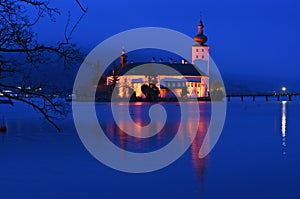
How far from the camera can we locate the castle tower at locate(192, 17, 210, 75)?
10338cm

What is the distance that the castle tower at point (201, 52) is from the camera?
103375 mm

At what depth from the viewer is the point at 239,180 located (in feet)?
31.5

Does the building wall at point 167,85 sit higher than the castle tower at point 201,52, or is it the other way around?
the castle tower at point 201,52

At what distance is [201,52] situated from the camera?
104188 mm

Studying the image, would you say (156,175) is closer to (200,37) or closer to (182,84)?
A: (182,84)

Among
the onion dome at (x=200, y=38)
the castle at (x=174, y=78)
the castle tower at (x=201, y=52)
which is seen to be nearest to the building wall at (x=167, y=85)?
the castle at (x=174, y=78)

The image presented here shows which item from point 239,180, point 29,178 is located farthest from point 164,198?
point 29,178

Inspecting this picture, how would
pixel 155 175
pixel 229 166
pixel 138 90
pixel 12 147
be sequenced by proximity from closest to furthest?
pixel 155 175 → pixel 229 166 → pixel 12 147 → pixel 138 90

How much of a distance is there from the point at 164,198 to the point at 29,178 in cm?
384

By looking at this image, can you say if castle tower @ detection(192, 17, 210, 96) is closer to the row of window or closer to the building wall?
the building wall

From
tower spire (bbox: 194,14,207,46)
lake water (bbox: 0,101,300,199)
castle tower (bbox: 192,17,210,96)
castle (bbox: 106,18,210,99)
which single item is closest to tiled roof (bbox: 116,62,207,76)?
castle (bbox: 106,18,210,99)

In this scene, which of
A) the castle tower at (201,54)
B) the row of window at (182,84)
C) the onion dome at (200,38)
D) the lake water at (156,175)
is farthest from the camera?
the onion dome at (200,38)

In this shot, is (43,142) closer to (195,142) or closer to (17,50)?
(195,142)

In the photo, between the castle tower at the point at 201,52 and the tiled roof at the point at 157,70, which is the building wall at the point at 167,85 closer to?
the tiled roof at the point at 157,70
